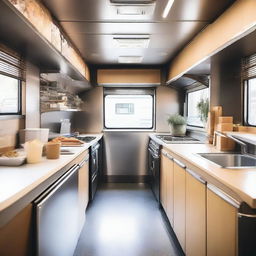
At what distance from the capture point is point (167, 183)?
3.21 meters

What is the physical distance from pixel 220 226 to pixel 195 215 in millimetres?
503

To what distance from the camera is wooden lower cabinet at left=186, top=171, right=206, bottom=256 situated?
183 centimetres

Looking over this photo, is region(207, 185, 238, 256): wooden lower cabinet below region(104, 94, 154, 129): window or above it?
below

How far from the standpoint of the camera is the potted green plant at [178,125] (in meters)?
4.60

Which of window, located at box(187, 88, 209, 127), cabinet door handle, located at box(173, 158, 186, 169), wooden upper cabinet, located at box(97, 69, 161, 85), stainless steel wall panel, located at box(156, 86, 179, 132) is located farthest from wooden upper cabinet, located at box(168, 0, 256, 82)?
stainless steel wall panel, located at box(156, 86, 179, 132)

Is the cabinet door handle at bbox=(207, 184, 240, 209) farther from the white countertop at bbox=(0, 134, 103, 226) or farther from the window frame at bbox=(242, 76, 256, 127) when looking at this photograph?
the window frame at bbox=(242, 76, 256, 127)

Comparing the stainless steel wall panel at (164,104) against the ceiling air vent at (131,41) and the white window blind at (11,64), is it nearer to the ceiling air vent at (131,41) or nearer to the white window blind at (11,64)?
the ceiling air vent at (131,41)

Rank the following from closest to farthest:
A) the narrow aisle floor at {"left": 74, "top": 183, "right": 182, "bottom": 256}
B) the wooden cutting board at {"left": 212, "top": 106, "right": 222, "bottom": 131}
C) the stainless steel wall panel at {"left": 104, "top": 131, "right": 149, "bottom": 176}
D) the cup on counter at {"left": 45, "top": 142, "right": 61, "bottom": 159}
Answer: the cup on counter at {"left": 45, "top": 142, "right": 61, "bottom": 159}, the narrow aisle floor at {"left": 74, "top": 183, "right": 182, "bottom": 256}, the wooden cutting board at {"left": 212, "top": 106, "right": 222, "bottom": 131}, the stainless steel wall panel at {"left": 104, "top": 131, "right": 149, "bottom": 176}

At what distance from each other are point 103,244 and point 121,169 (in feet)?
9.05

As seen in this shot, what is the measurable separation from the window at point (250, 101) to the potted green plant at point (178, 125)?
169 centimetres

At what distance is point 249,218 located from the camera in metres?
1.25

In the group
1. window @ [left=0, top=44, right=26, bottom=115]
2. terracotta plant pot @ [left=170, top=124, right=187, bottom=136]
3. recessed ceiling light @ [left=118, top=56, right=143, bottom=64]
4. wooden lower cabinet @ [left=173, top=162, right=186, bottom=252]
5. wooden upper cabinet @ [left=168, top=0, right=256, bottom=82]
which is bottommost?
wooden lower cabinet @ [left=173, top=162, right=186, bottom=252]

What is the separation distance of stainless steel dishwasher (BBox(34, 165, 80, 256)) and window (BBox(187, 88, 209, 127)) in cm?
278

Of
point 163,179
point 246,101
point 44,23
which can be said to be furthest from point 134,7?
point 163,179
